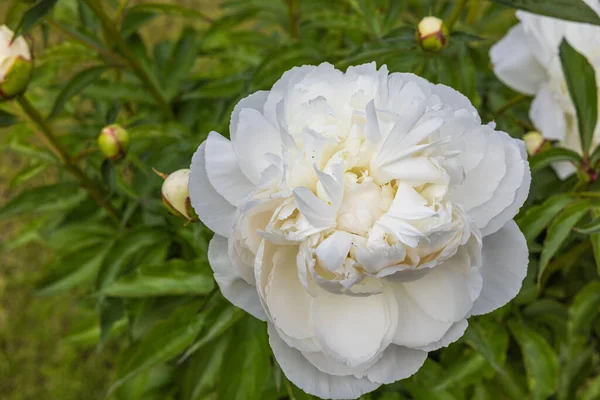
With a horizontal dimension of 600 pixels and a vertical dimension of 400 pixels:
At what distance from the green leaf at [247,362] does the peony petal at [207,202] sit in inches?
8.2

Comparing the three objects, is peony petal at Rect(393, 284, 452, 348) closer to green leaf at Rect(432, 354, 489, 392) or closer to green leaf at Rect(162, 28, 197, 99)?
green leaf at Rect(432, 354, 489, 392)

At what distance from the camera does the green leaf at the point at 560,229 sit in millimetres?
→ 594

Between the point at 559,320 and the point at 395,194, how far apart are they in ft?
2.08

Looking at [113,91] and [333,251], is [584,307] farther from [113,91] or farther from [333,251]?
[113,91]

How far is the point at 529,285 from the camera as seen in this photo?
82 centimetres

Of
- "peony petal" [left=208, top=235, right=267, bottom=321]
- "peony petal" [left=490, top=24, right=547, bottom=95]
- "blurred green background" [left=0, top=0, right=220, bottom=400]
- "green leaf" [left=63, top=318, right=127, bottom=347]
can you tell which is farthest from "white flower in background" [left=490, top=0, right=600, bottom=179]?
"blurred green background" [left=0, top=0, right=220, bottom=400]

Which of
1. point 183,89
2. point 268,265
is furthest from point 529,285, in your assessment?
point 183,89

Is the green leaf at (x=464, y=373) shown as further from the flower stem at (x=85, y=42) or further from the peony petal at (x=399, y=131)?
the flower stem at (x=85, y=42)

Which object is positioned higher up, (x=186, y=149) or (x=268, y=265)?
(x=268, y=265)

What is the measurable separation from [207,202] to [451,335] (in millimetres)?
227

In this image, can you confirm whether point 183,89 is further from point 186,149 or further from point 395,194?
point 395,194

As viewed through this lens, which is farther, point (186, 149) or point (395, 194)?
point (186, 149)

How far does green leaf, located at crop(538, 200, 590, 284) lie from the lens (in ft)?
1.95

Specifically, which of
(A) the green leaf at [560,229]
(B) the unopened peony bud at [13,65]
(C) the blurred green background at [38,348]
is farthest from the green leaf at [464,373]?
(C) the blurred green background at [38,348]
